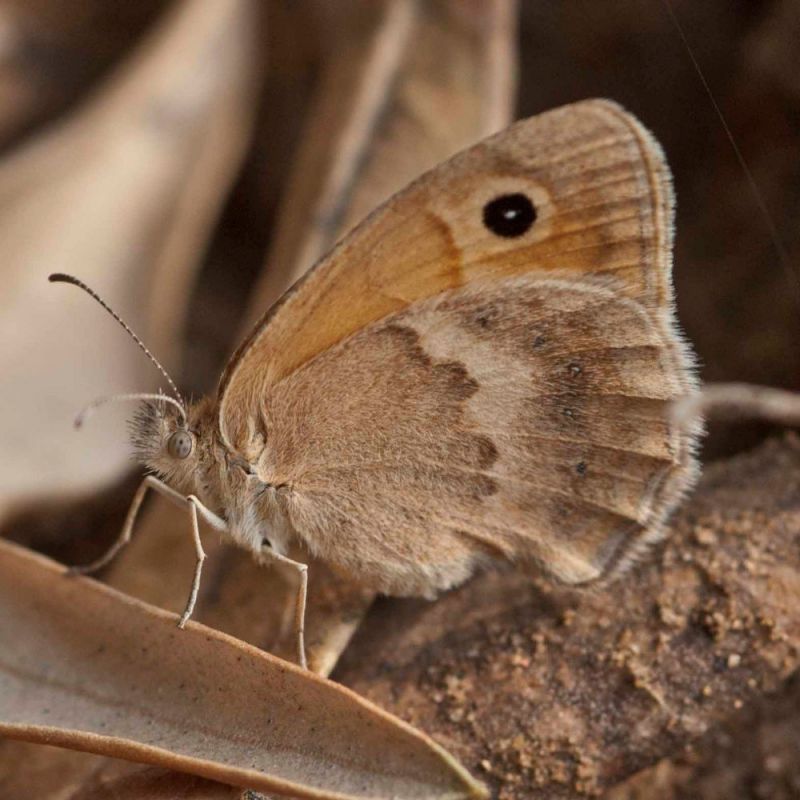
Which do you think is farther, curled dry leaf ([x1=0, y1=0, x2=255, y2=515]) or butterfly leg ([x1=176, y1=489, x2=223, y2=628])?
curled dry leaf ([x1=0, y1=0, x2=255, y2=515])

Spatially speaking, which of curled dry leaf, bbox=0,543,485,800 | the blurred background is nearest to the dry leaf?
the blurred background

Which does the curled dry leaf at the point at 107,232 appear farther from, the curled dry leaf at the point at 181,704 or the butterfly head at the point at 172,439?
the curled dry leaf at the point at 181,704

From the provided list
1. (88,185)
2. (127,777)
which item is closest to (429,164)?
(88,185)

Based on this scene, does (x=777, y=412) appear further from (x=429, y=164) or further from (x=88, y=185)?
(x=88, y=185)

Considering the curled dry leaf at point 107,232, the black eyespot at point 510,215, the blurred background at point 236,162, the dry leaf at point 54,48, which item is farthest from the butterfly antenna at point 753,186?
the dry leaf at point 54,48

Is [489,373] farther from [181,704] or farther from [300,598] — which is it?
[181,704]

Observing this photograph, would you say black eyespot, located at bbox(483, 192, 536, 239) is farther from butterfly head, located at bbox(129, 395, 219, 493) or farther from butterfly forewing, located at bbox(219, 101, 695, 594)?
butterfly head, located at bbox(129, 395, 219, 493)
